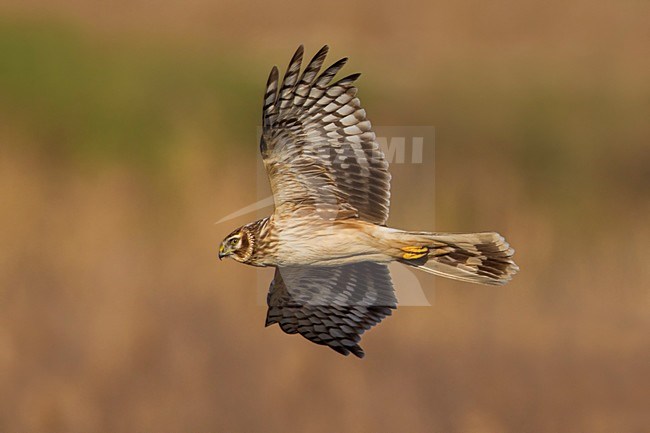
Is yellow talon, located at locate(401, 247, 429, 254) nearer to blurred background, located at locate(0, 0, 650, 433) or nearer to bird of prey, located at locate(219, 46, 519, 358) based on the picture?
bird of prey, located at locate(219, 46, 519, 358)

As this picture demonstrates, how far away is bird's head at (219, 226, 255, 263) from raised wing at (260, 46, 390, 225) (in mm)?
Result: 267

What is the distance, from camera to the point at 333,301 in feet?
35.9

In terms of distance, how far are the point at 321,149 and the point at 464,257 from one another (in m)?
1.19

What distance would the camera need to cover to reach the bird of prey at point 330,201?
955 centimetres

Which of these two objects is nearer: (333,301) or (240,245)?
(240,245)

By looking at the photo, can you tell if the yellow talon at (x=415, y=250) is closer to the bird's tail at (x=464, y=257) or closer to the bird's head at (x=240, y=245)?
the bird's tail at (x=464, y=257)

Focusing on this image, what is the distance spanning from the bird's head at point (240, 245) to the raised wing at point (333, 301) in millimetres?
896

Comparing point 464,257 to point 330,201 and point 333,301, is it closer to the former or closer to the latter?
point 330,201

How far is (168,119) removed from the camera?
1848 centimetres

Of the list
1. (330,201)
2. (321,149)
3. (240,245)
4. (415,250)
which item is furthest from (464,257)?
(240,245)

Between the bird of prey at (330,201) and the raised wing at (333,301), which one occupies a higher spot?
the bird of prey at (330,201)

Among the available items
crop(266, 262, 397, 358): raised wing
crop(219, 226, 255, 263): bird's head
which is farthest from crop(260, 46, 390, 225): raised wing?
crop(266, 262, 397, 358): raised wing

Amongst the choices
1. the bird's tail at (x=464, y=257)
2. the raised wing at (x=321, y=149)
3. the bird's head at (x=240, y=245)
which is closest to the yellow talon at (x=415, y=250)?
the bird's tail at (x=464, y=257)

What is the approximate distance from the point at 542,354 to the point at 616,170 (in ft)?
7.95
